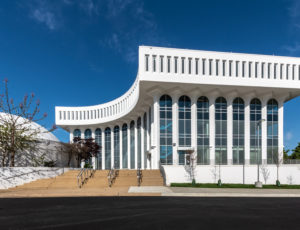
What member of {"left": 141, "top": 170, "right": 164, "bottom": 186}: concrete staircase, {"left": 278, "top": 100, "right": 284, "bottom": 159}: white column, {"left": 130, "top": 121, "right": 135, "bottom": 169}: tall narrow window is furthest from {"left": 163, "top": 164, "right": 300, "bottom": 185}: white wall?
{"left": 130, "top": 121, "right": 135, "bottom": 169}: tall narrow window

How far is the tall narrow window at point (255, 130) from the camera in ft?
93.2

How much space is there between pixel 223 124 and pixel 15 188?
24.8 m

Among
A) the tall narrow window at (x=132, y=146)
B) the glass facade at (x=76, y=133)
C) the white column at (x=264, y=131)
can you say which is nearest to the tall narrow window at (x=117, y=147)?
the tall narrow window at (x=132, y=146)

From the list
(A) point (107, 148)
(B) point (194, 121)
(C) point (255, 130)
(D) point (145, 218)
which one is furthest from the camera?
(A) point (107, 148)

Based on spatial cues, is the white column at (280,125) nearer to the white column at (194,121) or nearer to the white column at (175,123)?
the white column at (194,121)

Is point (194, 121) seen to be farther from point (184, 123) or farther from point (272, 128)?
point (272, 128)

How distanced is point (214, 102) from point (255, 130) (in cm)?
717

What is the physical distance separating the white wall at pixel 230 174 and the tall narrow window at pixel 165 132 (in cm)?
557

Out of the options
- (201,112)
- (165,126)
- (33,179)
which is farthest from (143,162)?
(33,179)

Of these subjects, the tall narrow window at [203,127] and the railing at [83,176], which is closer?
the railing at [83,176]

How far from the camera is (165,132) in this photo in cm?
2705

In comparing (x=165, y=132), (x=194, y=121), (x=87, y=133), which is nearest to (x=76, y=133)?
(x=87, y=133)

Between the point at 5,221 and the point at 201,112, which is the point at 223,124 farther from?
the point at 5,221

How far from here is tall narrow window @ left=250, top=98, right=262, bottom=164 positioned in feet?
93.2
